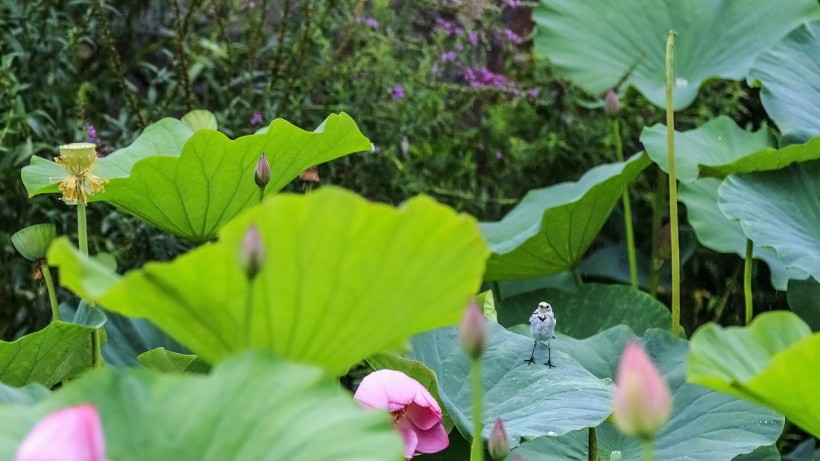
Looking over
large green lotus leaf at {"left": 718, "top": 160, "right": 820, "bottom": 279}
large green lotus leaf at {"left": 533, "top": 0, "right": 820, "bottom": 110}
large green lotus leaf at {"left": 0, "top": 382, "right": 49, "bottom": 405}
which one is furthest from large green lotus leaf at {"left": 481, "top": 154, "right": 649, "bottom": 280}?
large green lotus leaf at {"left": 0, "top": 382, "right": 49, "bottom": 405}

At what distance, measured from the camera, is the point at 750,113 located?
2152mm

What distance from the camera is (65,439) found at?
39 cm

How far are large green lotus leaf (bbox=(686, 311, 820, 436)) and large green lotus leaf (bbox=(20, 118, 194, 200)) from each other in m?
0.63

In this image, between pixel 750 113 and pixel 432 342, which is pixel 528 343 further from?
pixel 750 113

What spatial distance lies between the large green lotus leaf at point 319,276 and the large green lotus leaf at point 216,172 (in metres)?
0.41

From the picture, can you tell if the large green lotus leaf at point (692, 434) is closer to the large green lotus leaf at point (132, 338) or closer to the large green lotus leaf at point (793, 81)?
the large green lotus leaf at point (132, 338)

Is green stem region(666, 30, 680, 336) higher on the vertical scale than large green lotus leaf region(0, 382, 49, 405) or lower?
higher

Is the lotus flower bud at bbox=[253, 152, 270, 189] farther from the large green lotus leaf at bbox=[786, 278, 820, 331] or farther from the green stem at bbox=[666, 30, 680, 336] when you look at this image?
the large green lotus leaf at bbox=[786, 278, 820, 331]

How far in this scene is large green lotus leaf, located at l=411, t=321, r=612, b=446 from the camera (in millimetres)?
818

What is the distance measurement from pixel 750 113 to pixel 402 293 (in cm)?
181

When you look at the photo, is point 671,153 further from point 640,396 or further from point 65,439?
point 65,439

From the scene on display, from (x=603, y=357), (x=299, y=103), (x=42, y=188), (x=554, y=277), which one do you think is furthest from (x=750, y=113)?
(x=42, y=188)

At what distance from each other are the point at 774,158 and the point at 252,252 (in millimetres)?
951

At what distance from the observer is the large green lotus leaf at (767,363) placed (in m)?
0.56
